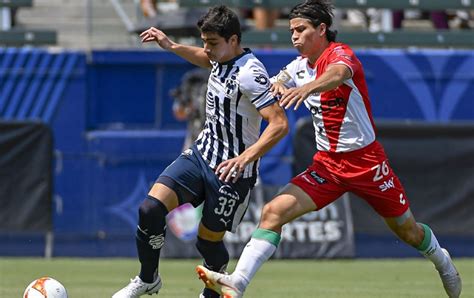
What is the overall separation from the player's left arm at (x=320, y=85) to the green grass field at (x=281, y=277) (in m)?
2.65

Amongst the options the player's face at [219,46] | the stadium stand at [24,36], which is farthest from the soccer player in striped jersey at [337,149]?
the stadium stand at [24,36]

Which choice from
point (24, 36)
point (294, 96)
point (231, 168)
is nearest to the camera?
point (294, 96)

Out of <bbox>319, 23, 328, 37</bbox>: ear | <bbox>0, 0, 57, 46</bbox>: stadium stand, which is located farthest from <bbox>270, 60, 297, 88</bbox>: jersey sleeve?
<bbox>0, 0, 57, 46</bbox>: stadium stand

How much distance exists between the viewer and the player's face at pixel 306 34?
8703 mm

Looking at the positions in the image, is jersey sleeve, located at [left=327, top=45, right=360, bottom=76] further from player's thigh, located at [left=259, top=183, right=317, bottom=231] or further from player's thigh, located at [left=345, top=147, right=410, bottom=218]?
player's thigh, located at [left=259, top=183, right=317, bottom=231]

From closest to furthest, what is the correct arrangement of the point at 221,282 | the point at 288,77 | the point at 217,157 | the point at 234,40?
the point at 221,282 → the point at 234,40 → the point at 217,157 → the point at 288,77

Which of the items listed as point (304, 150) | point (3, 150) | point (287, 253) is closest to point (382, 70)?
point (304, 150)

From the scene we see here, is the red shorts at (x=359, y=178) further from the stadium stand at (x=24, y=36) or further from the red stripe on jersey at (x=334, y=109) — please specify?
the stadium stand at (x=24, y=36)

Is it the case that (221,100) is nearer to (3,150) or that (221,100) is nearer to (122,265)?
(122,265)

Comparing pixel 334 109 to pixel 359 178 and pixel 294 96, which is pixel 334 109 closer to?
pixel 359 178

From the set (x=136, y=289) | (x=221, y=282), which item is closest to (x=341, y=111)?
(x=221, y=282)

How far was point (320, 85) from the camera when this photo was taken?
26.3 feet

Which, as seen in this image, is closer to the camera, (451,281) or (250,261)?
(250,261)

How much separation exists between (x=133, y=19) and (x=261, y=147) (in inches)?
402
